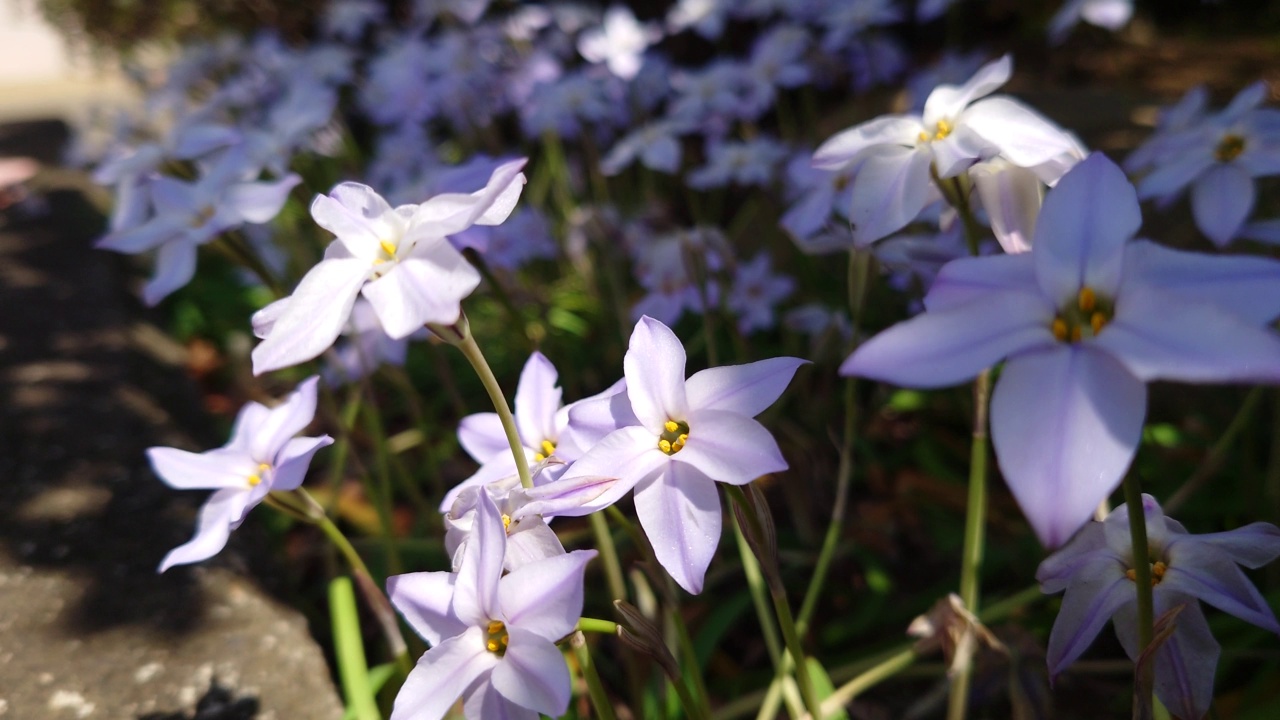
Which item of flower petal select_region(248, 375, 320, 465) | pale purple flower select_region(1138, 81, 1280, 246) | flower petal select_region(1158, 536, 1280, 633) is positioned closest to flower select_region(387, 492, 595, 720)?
flower petal select_region(248, 375, 320, 465)

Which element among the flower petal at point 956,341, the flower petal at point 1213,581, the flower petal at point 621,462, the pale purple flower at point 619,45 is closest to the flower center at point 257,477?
the flower petal at point 621,462

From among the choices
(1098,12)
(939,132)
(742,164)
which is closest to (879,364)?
(939,132)

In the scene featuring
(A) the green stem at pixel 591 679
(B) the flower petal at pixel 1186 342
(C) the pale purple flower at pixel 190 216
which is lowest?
(A) the green stem at pixel 591 679

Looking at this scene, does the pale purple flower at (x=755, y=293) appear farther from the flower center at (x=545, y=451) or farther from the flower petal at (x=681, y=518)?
the flower petal at (x=681, y=518)

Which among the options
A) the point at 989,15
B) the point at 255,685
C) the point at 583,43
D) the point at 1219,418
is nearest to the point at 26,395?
the point at 255,685

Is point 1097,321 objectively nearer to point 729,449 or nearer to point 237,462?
point 729,449

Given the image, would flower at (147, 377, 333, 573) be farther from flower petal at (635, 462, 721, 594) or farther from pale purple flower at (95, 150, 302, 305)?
flower petal at (635, 462, 721, 594)
